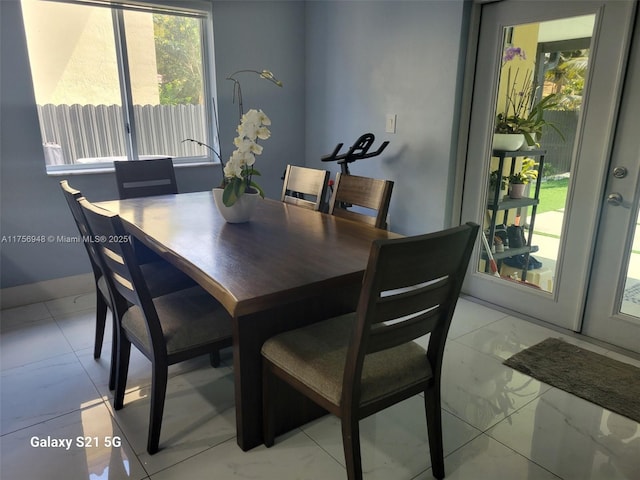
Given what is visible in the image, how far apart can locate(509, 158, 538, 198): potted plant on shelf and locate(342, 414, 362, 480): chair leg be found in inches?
83.0

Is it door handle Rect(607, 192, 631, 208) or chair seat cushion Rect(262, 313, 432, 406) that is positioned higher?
door handle Rect(607, 192, 631, 208)

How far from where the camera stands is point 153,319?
1.58m

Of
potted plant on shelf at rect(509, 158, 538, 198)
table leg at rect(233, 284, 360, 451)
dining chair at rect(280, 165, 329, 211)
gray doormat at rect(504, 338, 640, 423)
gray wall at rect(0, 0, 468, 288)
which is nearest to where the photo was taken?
table leg at rect(233, 284, 360, 451)

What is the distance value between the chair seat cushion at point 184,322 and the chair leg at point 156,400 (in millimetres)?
66

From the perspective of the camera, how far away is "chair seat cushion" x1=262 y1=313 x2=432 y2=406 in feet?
4.48

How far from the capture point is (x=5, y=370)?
2.29m

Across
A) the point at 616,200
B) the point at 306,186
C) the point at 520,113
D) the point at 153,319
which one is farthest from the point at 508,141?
the point at 153,319

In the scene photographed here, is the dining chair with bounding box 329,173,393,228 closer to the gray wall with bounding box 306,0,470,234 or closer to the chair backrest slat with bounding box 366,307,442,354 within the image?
the chair backrest slat with bounding box 366,307,442,354

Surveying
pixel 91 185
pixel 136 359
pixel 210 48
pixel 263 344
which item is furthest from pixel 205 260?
pixel 210 48

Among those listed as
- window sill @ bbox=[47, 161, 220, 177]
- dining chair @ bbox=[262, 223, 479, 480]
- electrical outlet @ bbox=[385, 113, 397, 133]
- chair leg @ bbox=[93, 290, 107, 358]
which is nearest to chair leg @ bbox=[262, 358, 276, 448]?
dining chair @ bbox=[262, 223, 479, 480]

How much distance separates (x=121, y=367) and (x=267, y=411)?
0.69 meters

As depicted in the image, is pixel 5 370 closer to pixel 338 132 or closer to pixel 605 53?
pixel 338 132

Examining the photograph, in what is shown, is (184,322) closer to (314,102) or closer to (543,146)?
(543,146)

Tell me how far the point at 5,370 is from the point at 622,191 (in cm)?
333
